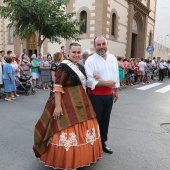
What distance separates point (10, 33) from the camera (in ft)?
72.9

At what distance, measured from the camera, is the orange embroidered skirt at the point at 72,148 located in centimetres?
274

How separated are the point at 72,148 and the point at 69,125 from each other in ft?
0.96

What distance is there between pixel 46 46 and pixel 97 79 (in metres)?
16.5

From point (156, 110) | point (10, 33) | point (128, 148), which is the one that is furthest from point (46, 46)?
point (128, 148)

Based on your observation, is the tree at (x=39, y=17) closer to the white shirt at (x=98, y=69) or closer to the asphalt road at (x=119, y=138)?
the asphalt road at (x=119, y=138)

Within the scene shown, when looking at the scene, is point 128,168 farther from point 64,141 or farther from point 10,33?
point 10,33

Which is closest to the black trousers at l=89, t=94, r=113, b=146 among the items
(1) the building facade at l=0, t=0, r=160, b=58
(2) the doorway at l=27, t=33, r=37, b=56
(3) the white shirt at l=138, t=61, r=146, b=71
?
(3) the white shirt at l=138, t=61, r=146, b=71

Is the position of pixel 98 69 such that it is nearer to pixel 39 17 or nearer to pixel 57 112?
pixel 57 112

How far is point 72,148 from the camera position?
2742 millimetres

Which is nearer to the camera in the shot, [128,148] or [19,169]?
[19,169]

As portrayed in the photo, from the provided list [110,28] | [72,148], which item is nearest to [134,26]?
[110,28]

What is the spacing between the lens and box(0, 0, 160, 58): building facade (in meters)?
16.1

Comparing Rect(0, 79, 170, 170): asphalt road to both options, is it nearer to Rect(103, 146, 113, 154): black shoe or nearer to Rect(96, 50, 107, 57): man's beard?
Rect(103, 146, 113, 154): black shoe

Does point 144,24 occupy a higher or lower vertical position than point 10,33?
higher
